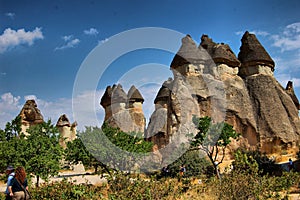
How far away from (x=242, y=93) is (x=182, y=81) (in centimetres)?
421

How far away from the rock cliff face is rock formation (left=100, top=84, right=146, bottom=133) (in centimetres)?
691

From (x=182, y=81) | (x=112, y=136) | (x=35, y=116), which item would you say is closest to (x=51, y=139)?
(x=112, y=136)

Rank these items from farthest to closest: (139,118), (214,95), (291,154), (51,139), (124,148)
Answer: (139,118) < (214,95) < (291,154) < (124,148) < (51,139)

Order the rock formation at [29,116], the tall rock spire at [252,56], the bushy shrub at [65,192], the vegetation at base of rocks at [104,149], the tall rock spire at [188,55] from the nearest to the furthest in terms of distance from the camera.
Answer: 1. the bushy shrub at [65,192]
2. the vegetation at base of rocks at [104,149]
3. the tall rock spire at [188,55]
4. the tall rock spire at [252,56]
5. the rock formation at [29,116]

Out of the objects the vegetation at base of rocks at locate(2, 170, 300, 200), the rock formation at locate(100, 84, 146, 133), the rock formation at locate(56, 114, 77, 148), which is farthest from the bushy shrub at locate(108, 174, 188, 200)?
the rock formation at locate(56, 114, 77, 148)

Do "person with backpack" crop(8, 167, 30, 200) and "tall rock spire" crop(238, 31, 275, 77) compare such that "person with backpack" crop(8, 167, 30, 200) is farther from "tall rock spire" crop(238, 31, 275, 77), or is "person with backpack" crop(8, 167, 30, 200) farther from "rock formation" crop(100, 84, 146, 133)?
"rock formation" crop(100, 84, 146, 133)

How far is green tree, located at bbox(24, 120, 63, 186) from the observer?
10.4 metres

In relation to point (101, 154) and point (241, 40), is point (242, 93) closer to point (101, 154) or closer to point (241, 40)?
point (241, 40)

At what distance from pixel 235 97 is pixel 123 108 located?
542 inches

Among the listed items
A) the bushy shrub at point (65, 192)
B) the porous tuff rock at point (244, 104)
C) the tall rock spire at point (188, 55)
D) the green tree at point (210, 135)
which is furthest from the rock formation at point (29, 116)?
the bushy shrub at point (65, 192)

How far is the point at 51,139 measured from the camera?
11492 millimetres

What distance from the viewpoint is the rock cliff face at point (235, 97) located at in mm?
20359

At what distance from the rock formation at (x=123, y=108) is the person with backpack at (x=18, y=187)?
2396cm

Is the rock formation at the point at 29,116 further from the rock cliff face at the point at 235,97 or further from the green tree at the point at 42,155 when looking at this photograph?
the green tree at the point at 42,155
